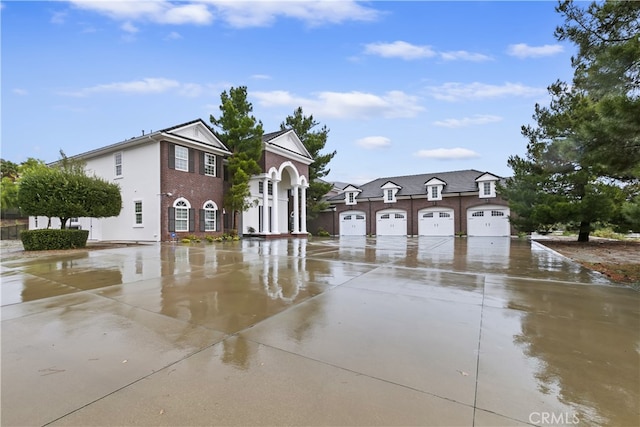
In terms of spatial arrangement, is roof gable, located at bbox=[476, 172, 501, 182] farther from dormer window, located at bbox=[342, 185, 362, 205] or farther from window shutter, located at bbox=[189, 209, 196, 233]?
window shutter, located at bbox=[189, 209, 196, 233]

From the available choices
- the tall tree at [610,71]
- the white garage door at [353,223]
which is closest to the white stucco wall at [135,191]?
the tall tree at [610,71]

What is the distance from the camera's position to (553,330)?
340 centimetres

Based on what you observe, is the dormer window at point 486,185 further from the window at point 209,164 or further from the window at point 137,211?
the window at point 137,211

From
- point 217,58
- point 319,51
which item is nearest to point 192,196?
point 217,58

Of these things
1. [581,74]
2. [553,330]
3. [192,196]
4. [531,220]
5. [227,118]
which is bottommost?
[553,330]

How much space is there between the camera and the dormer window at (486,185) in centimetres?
2437

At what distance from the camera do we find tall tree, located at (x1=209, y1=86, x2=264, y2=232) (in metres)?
19.5

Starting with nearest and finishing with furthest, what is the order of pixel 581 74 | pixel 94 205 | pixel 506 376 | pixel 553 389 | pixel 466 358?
pixel 553 389, pixel 506 376, pixel 466 358, pixel 581 74, pixel 94 205

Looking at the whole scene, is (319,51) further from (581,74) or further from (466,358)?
(466,358)

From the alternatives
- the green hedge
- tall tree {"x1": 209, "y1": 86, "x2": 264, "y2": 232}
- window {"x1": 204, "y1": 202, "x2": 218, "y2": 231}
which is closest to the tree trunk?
tall tree {"x1": 209, "y1": 86, "x2": 264, "y2": 232}

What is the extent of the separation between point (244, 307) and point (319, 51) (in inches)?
495

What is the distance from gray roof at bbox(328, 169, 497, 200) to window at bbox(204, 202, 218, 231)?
15373 millimetres

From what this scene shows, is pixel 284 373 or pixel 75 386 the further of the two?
pixel 284 373

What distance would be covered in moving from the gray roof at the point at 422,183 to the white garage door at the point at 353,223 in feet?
5.98
